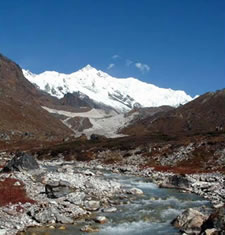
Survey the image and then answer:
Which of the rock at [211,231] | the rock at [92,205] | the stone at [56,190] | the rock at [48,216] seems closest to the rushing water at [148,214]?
the rock at [48,216]

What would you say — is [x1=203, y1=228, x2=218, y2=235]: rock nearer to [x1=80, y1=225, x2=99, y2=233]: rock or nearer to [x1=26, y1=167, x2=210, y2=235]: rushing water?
[x1=26, y1=167, x2=210, y2=235]: rushing water

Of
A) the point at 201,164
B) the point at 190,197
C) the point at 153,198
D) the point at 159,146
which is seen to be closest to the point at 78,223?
the point at 153,198

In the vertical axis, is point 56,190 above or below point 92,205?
above

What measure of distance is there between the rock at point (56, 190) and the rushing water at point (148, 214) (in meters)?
7.11

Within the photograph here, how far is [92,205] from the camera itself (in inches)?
1622

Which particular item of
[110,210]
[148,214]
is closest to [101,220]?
[110,210]

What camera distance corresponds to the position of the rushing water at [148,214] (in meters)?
32.6

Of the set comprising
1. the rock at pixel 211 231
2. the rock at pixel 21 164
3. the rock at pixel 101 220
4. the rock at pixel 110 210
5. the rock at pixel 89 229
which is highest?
the rock at pixel 21 164

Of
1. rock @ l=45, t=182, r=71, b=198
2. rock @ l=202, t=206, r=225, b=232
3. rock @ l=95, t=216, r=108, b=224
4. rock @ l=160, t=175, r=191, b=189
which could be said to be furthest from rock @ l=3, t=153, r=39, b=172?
rock @ l=202, t=206, r=225, b=232

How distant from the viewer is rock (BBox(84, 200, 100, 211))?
40.5 meters

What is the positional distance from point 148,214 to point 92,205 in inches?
244

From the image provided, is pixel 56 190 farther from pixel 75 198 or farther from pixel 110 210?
pixel 110 210

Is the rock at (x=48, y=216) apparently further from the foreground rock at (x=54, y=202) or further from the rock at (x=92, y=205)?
the rock at (x=92, y=205)

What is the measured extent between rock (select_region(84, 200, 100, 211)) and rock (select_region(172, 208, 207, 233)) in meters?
9.36
